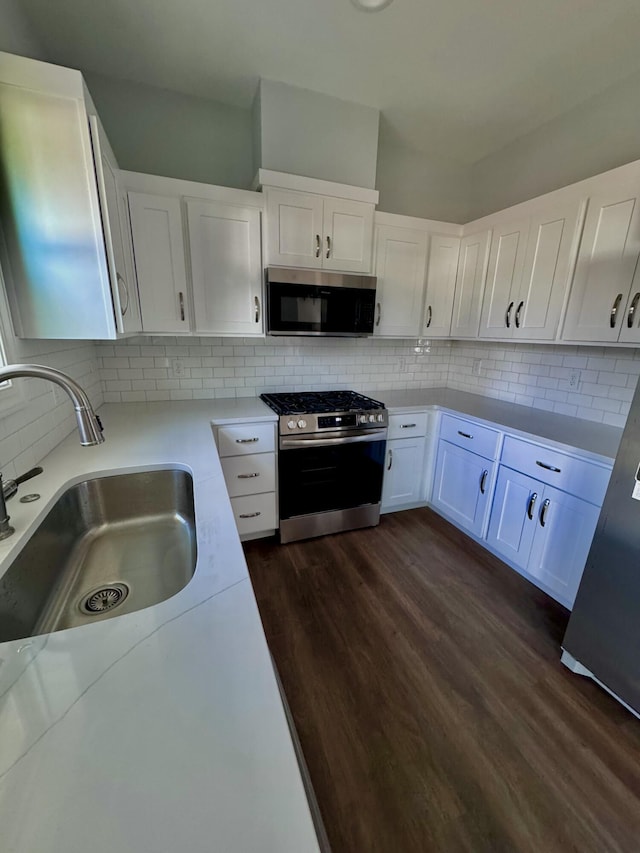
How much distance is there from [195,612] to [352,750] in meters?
Answer: 1.12

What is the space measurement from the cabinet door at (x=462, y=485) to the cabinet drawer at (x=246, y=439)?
4.51 ft

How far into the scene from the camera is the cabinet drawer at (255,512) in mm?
2354

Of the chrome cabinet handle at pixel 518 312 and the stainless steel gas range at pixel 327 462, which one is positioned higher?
the chrome cabinet handle at pixel 518 312

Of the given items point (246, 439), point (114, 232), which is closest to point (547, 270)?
point (246, 439)

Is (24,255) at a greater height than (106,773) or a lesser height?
greater

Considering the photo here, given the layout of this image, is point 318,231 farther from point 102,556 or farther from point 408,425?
point 102,556

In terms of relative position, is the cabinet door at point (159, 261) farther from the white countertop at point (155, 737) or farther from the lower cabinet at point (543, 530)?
the lower cabinet at point (543, 530)

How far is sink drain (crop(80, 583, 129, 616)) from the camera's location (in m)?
0.96

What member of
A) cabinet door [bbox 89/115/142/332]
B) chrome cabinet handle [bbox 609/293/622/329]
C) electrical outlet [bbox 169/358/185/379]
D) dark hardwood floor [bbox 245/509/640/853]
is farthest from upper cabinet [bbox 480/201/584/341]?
cabinet door [bbox 89/115/142/332]

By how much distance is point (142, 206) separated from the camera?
1.95 meters

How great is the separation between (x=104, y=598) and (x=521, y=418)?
2.46 m

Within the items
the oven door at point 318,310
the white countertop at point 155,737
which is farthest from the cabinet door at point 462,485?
the white countertop at point 155,737

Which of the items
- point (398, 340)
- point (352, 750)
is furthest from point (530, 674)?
point (398, 340)

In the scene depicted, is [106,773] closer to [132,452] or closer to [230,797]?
[230,797]
